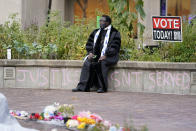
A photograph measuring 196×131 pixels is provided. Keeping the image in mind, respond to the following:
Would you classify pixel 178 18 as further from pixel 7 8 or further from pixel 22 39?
pixel 7 8

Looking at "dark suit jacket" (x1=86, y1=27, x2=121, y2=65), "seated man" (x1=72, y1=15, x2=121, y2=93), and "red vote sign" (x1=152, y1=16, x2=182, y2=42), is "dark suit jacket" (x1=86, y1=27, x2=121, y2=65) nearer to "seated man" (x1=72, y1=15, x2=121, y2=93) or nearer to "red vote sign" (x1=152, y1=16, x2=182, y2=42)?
"seated man" (x1=72, y1=15, x2=121, y2=93)

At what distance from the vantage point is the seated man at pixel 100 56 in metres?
11.1

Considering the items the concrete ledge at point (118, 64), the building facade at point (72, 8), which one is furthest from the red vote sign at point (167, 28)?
the building facade at point (72, 8)

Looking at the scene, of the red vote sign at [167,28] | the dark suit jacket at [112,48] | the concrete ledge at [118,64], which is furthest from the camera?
the dark suit jacket at [112,48]

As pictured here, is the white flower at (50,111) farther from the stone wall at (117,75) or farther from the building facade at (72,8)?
the building facade at (72,8)

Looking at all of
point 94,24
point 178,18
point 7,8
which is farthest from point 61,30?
point 7,8

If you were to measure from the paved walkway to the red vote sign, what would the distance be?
1451 millimetres

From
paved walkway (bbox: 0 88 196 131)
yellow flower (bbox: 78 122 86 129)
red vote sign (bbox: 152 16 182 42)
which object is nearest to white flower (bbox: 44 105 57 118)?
paved walkway (bbox: 0 88 196 131)

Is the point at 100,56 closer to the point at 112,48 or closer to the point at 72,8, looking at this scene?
the point at 112,48

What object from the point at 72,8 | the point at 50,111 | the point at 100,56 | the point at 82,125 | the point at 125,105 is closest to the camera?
the point at 82,125

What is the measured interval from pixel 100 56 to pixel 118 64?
471mm

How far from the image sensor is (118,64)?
440 inches

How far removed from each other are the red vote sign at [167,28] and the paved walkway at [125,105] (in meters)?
1.45

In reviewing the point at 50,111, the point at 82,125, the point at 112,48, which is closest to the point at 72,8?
the point at 112,48
